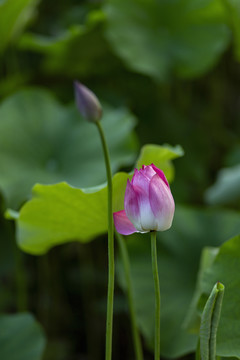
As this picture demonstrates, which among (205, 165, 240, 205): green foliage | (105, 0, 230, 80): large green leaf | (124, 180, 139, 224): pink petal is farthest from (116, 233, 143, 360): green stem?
(105, 0, 230, 80): large green leaf

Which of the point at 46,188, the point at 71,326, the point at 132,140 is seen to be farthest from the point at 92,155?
the point at 71,326

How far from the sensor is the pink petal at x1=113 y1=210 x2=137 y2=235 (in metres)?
0.43

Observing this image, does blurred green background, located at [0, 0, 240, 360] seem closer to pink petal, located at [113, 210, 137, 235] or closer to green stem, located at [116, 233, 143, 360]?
green stem, located at [116, 233, 143, 360]

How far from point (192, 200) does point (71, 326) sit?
44 cm

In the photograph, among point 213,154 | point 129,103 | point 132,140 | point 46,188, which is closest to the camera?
point 46,188

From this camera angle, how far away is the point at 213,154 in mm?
1407

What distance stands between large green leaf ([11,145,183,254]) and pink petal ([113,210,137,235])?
7cm

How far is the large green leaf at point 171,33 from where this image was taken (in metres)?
1.08

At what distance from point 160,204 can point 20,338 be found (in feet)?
1.36

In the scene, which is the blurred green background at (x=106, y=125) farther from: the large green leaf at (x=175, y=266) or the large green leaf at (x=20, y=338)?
the large green leaf at (x=20, y=338)

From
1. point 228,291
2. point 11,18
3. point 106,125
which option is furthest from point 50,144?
point 228,291

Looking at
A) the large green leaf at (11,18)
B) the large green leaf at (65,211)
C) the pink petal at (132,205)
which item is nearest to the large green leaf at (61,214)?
the large green leaf at (65,211)

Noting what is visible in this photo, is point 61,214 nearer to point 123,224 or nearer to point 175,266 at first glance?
point 123,224

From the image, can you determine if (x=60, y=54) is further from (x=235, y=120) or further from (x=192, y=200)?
(x=235, y=120)
